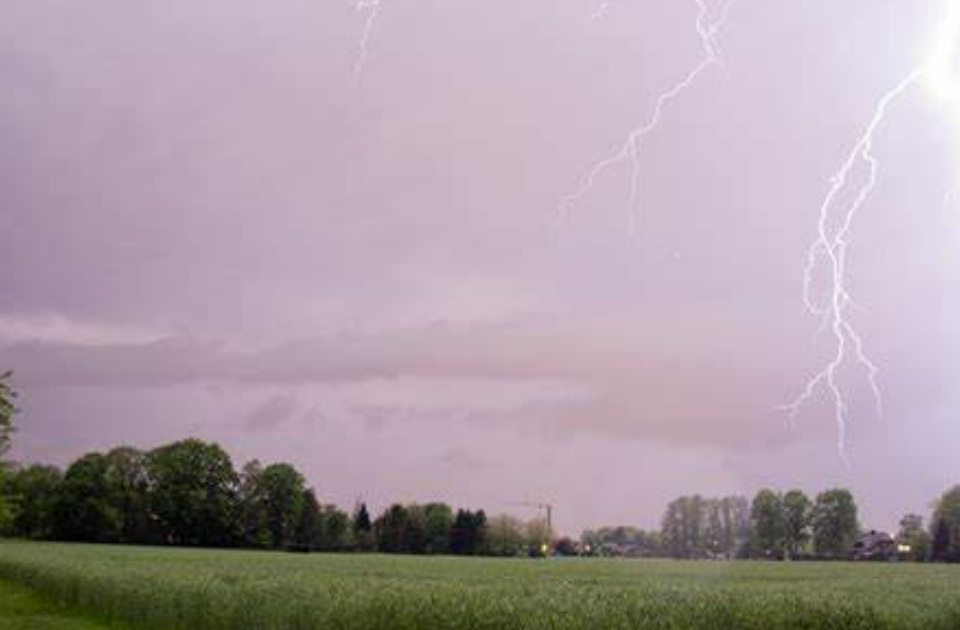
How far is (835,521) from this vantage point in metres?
126

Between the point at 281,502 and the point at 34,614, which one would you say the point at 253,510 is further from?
the point at 34,614

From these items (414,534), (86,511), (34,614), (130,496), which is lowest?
(34,614)

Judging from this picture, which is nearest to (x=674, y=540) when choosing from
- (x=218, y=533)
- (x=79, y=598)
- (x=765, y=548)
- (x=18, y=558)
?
(x=765, y=548)

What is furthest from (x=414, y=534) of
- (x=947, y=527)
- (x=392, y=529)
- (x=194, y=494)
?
(x=947, y=527)

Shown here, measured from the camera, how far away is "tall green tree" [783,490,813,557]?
123 metres

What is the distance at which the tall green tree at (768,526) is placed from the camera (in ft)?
404

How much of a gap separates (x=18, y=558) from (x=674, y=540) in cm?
11780

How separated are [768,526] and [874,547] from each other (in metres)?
12.0

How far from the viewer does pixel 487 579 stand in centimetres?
3700

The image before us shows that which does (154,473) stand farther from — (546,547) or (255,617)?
(255,617)

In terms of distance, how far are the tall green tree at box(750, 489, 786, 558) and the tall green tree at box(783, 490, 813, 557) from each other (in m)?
0.43

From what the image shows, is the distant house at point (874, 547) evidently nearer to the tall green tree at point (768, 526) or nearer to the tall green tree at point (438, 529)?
the tall green tree at point (768, 526)

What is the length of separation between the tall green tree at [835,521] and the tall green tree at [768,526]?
12.1ft

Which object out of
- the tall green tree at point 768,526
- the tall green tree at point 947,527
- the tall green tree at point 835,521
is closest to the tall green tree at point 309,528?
the tall green tree at point 768,526
